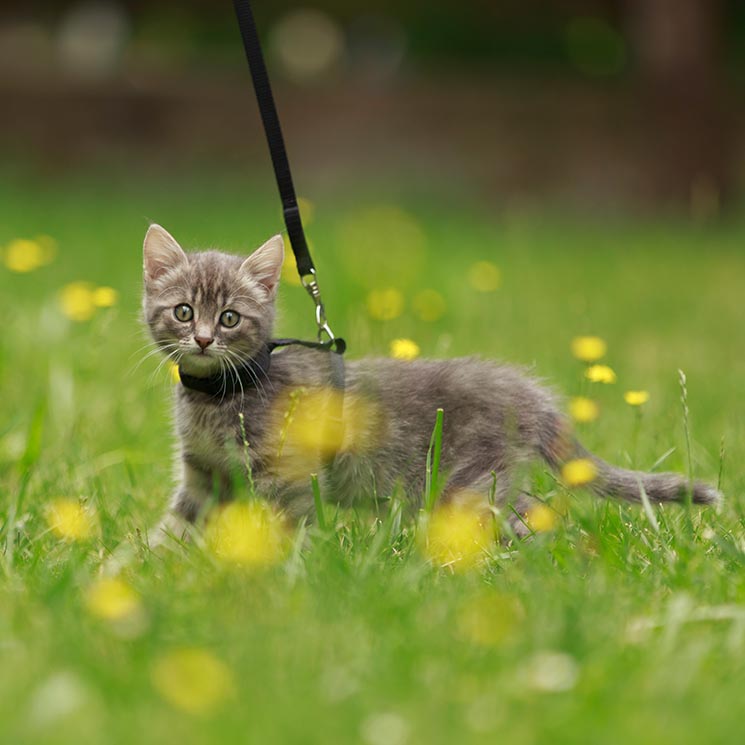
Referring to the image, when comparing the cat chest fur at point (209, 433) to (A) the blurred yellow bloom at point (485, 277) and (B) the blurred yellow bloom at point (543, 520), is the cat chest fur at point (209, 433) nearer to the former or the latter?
(B) the blurred yellow bloom at point (543, 520)

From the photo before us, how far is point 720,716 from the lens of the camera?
2076 mm

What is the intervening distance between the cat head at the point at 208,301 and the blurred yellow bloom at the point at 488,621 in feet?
3.93

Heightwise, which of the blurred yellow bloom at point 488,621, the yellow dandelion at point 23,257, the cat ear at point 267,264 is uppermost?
the cat ear at point 267,264

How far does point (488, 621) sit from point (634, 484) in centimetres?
114

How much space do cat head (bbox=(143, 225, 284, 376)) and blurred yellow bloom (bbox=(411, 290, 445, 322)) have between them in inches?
90.9

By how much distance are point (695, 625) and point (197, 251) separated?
196cm

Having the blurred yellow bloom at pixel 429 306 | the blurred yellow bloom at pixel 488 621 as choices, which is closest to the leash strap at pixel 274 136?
the blurred yellow bloom at pixel 488 621

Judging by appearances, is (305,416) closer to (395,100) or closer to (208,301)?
(208,301)

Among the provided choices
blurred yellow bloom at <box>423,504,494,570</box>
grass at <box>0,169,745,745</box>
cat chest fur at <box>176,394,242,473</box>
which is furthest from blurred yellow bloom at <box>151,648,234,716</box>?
cat chest fur at <box>176,394,242,473</box>

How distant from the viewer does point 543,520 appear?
3.00m

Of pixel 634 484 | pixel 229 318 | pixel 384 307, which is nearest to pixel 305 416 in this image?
pixel 229 318

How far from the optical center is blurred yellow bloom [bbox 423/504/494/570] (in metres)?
2.92

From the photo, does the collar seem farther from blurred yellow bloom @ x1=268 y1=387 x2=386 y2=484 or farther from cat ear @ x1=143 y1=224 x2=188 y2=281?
cat ear @ x1=143 y1=224 x2=188 y2=281

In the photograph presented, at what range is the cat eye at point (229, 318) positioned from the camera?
339cm
